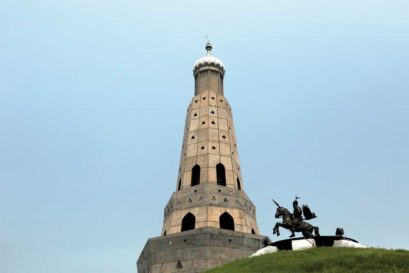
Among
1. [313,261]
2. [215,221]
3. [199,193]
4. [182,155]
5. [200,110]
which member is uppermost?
[200,110]

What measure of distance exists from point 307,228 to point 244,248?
9674 millimetres

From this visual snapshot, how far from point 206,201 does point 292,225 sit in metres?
11.8

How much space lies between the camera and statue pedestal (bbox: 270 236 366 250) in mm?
24719

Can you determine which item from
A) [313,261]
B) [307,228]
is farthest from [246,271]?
[307,228]

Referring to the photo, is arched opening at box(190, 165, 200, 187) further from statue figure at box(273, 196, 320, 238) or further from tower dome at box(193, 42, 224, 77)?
statue figure at box(273, 196, 320, 238)

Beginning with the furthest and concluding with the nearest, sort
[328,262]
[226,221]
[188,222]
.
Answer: [226,221] < [188,222] < [328,262]

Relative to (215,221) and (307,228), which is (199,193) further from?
(307,228)

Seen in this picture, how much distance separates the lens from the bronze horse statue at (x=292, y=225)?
84.4ft

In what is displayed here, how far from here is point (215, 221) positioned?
36.1 meters

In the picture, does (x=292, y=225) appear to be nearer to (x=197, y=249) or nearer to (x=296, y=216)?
(x=296, y=216)

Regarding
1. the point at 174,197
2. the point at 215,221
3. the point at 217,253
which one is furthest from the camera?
the point at 174,197

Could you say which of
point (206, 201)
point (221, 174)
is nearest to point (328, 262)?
point (206, 201)

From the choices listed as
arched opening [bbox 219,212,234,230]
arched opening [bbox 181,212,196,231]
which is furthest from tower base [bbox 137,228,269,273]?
arched opening [bbox 181,212,196,231]

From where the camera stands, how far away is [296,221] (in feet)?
85.4
